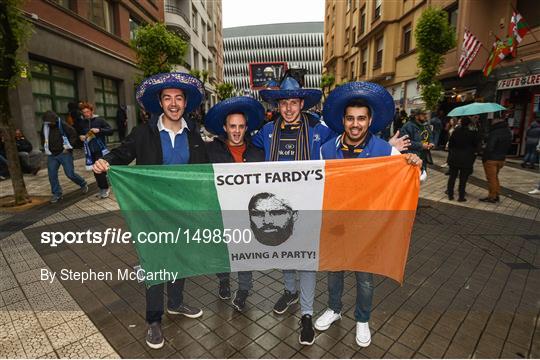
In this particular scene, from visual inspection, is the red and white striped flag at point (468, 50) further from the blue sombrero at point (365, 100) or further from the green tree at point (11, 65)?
the green tree at point (11, 65)

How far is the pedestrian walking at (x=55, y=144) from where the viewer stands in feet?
23.1

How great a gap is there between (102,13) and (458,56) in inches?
690

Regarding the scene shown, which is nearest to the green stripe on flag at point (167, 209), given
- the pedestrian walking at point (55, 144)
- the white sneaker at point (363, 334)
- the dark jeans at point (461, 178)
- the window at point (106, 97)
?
the white sneaker at point (363, 334)

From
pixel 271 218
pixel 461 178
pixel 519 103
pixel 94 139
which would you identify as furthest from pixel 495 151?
pixel 94 139

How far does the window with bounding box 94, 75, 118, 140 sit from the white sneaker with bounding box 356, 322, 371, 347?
55.0ft

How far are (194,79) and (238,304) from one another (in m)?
2.26

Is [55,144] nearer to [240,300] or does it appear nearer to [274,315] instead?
[240,300]

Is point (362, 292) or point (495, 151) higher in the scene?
point (495, 151)

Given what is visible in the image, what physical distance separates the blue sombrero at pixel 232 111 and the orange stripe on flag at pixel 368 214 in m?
1.01

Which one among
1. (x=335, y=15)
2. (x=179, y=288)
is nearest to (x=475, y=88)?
(x=179, y=288)

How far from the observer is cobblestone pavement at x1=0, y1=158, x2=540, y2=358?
110 inches

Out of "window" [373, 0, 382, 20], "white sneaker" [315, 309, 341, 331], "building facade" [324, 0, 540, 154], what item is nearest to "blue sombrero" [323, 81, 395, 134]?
"white sneaker" [315, 309, 341, 331]

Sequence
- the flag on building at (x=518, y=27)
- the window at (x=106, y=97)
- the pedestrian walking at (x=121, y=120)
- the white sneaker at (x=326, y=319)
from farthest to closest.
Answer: the pedestrian walking at (x=121, y=120), the window at (x=106, y=97), the flag on building at (x=518, y=27), the white sneaker at (x=326, y=319)

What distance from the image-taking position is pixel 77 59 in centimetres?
1434
